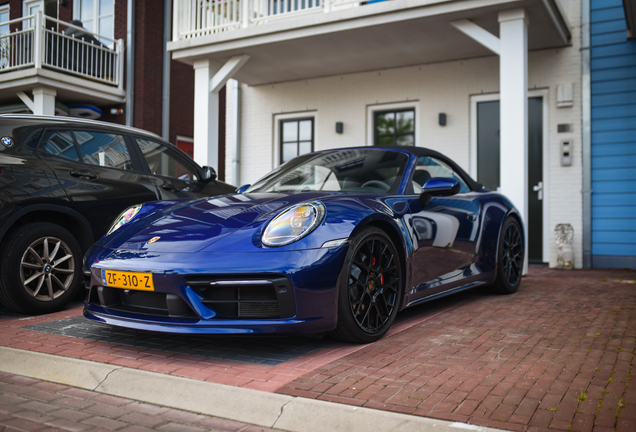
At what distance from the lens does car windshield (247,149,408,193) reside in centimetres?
417

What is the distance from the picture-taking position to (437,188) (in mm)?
4023

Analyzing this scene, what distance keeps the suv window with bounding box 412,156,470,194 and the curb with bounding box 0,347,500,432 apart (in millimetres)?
2243

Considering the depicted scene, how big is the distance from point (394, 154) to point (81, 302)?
3.07 m

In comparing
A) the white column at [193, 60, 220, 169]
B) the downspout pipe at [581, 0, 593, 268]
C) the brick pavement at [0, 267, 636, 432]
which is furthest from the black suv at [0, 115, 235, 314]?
the downspout pipe at [581, 0, 593, 268]

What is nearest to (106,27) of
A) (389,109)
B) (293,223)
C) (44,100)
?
(44,100)

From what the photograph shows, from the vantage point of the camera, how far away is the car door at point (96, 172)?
4617 mm

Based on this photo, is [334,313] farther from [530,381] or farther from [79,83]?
[79,83]

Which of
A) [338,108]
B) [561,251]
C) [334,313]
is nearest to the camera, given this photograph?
[334,313]

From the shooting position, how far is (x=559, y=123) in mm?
8445

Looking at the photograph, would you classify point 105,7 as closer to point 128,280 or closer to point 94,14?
point 94,14

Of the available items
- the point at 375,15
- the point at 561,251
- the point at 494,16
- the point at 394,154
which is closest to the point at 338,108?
the point at 375,15

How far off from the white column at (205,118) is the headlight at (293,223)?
5.94 m

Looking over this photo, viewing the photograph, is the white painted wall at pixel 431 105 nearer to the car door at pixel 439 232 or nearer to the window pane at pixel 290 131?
the window pane at pixel 290 131

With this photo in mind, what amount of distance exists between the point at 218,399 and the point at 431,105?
7827mm
